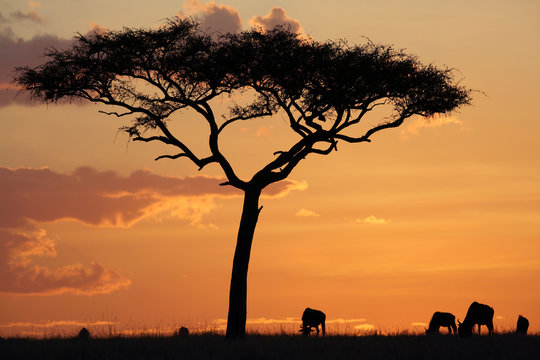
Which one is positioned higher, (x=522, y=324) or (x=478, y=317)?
(x=478, y=317)

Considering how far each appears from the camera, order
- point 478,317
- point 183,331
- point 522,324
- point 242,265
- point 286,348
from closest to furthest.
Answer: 1. point 286,348
2. point 242,265
3. point 478,317
4. point 183,331
5. point 522,324

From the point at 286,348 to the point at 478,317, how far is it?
10.6 meters

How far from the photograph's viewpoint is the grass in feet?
84.8

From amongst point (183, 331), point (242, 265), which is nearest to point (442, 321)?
point (242, 265)

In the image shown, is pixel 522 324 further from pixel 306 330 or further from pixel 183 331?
pixel 183 331

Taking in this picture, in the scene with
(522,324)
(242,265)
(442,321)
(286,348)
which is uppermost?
(242,265)

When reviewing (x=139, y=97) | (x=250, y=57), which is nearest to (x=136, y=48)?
(x=139, y=97)

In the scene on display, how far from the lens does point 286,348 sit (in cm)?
2694

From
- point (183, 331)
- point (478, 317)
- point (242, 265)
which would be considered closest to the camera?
point (242, 265)

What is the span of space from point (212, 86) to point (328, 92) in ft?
17.1

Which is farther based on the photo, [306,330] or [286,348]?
[306,330]

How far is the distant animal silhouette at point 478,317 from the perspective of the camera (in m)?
32.4

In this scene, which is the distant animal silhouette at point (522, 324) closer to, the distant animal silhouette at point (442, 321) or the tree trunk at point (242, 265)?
the distant animal silhouette at point (442, 321)

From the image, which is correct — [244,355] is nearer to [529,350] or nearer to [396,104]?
[529,350]
